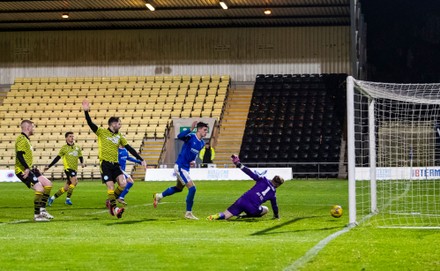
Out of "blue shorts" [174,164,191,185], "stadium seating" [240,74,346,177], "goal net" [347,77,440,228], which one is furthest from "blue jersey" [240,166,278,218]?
"stadium seating" [240,74,346,177]

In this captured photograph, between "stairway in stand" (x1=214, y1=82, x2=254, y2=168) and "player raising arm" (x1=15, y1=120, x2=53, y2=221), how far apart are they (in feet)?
84.0

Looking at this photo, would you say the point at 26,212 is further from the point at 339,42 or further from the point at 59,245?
the point at 339,42

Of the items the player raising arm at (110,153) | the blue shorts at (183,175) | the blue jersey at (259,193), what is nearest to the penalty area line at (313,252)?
the blue jersey at (259,193)

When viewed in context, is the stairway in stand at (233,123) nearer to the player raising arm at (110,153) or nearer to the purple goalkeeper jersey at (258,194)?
the player raising arm at (110,153)

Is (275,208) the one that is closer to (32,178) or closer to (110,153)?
(110,153)

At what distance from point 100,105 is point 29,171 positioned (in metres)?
30.6

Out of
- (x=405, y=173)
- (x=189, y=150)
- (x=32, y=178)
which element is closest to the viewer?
(x=32, y=178)

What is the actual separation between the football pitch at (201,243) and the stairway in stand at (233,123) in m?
23.1

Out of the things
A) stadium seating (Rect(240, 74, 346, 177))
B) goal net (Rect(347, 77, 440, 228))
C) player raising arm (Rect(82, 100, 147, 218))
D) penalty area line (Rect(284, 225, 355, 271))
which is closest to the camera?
penalty area line (Rect(284, 225, 355, 271))

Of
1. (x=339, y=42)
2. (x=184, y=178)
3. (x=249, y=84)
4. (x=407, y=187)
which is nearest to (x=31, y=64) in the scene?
(x=249, y=84)

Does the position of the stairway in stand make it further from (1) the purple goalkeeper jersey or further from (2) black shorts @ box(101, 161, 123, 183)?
(1) the purple goalkeeper jersey

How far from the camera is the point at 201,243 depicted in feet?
43.4

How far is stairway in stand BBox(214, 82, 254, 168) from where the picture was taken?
148ft

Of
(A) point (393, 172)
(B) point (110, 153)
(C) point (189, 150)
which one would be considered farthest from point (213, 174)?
(B) point (110, 153)
